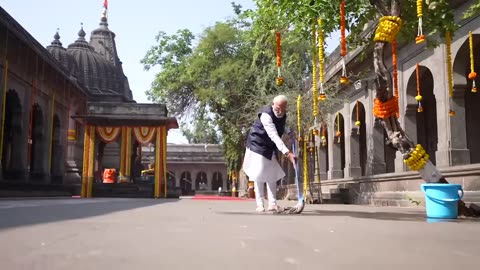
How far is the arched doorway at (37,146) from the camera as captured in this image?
23812mm

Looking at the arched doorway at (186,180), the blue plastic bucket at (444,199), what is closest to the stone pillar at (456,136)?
the blue plastic bucket at (444,199)

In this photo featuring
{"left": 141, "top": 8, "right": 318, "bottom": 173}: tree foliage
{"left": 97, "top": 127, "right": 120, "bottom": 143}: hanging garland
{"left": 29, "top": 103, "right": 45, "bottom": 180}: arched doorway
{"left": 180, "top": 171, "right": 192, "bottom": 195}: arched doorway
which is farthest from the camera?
{"left": 180, "top": 171, "right": 192, "bottom": 195}: arched doorway

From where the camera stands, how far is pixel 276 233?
163 inches

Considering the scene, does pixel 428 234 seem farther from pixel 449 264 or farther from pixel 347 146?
pixel 347 146

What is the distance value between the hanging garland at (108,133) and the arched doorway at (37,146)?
10.9 ft

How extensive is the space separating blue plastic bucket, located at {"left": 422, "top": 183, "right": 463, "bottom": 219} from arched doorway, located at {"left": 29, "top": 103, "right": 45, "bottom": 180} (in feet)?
69.4

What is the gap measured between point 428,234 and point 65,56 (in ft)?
115

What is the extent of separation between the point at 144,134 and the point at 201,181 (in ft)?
103

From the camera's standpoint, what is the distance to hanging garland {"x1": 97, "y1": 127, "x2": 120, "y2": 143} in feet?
75.2

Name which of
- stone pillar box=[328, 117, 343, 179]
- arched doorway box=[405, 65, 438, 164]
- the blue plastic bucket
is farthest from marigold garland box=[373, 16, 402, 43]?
stone pillar box=[328, 117, 343, 179]

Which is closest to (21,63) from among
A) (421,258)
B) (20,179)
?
(20,179)

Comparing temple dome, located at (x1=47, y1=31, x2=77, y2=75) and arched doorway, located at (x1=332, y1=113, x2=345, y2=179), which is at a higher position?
temple dome, located at (x1=47, y1=31, x2=77, y2=75)

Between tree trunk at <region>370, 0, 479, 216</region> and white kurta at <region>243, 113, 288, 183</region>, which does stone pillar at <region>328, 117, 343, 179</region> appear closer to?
tree trunk at <region>370, 0, 479, 216</region>

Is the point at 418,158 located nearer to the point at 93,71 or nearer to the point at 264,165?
the point at 264,165
